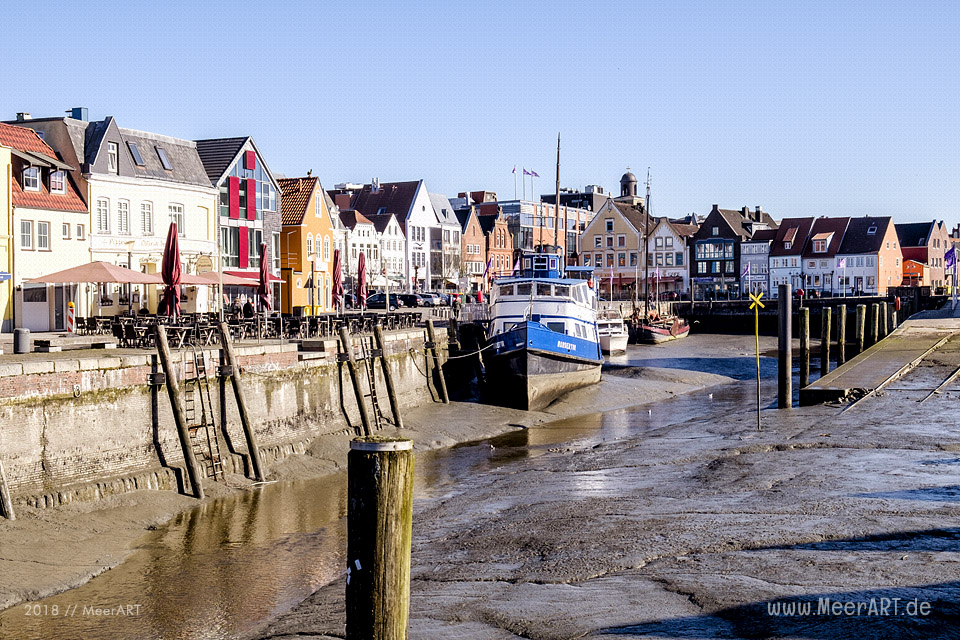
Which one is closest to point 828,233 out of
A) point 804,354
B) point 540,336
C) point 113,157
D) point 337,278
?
point 804,354

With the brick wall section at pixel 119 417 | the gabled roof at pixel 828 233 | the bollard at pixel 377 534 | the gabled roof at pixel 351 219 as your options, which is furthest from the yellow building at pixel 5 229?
the gabled roof at pixel 828 233

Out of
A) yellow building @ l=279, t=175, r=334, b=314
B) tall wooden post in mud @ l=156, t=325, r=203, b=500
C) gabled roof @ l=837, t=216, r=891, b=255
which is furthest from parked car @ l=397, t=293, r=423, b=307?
gabled roof @ l=837, t=216, r=891, b=255

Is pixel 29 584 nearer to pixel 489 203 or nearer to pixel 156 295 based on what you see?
pixel 156 295

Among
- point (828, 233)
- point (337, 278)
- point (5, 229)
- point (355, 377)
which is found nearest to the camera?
point (355, 377)

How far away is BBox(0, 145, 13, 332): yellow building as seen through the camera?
3198 cm

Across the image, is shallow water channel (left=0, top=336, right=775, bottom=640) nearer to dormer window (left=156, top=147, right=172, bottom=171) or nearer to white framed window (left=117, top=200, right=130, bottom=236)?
white framed window (left=117, top=200, right=130, bottom=236)

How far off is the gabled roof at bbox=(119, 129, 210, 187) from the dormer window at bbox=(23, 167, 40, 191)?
18.2ft

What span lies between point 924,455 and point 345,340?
13869mm

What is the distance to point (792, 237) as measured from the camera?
102 meters

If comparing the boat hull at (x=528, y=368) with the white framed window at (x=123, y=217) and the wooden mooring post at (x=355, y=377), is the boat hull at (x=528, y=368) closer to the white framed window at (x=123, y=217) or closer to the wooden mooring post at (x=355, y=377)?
the wooden mooring post at (x=355, y=377)

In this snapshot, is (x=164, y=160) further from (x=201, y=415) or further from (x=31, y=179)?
(x=201, y=415)

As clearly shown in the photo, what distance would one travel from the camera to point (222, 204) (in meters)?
46.2

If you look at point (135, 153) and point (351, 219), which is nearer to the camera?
point (135, 153)

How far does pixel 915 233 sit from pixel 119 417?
4158 inches
